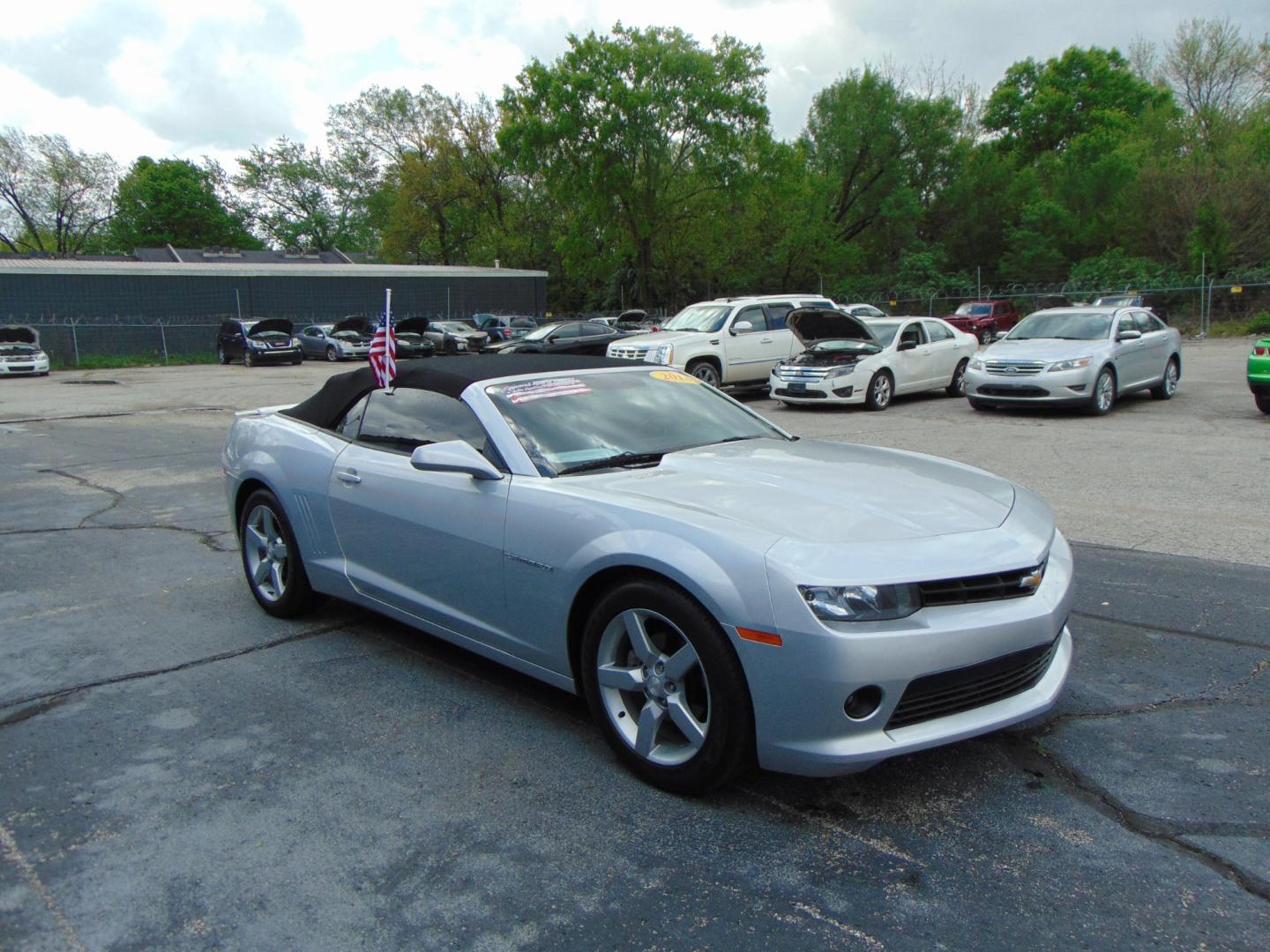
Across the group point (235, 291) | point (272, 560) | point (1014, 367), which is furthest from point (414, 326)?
point (272, 560)

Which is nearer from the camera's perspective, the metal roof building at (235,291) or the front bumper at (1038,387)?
the front bumper at (1038,387)

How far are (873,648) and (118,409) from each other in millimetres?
18174

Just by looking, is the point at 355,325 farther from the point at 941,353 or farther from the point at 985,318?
the point at 941,353

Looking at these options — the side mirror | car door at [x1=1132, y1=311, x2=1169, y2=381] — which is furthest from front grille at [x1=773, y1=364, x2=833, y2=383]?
the side mirror

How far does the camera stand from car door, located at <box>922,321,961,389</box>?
16703 mm

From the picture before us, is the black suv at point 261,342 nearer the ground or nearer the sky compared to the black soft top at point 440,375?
nearer the ground

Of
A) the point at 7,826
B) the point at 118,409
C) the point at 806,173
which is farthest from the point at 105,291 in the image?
the point at 7,826

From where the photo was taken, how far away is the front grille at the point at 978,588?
9.53ft

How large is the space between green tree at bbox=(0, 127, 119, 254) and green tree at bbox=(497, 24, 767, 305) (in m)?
43.1

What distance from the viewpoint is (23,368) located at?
28.3m

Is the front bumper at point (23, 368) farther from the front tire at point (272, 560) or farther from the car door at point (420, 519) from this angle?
the car door at point (420, 519)

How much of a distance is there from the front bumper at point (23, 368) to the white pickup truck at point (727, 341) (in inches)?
822

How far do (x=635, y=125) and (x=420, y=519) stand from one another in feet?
121

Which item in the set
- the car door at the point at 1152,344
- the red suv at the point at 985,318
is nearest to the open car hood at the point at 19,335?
the red suv at the point at 985,318
